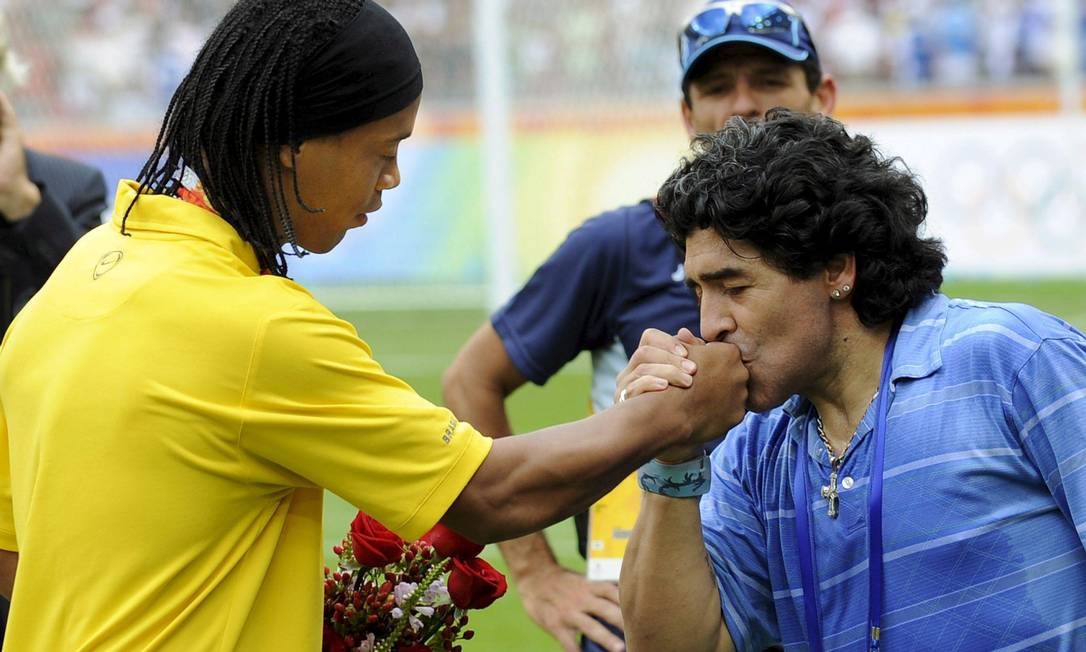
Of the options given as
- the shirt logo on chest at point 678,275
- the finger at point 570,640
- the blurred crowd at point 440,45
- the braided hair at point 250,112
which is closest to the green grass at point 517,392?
the blurred crowd at point 440,45

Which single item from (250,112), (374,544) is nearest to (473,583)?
(374,544)

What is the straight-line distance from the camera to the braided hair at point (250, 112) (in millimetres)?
2533

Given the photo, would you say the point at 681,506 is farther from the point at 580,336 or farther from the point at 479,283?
the point at 479,283

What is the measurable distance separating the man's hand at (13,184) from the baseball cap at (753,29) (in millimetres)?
2006

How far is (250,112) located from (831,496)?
1323 mm

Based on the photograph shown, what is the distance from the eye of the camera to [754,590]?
3.05 m

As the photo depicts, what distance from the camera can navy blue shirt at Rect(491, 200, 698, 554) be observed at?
4.02m

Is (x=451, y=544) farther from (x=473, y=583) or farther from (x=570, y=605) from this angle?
A: (x=570, y=605)

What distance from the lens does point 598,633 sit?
391 centimetres

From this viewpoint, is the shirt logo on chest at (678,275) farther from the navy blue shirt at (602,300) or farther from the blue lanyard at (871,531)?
the blue lanyard at (871,531)

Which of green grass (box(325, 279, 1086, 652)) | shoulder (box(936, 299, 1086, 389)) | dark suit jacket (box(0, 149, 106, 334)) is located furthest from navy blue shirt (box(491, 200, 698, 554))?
green grass (box(325, 279, 1086, 652))

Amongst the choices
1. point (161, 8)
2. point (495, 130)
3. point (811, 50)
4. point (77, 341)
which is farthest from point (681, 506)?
point (161, 8)

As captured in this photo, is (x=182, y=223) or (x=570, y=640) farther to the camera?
(x=570, y=640)

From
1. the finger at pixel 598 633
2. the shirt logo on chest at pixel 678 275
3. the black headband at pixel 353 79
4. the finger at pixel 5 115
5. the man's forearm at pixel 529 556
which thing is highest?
the black headband at pixel 353 79
